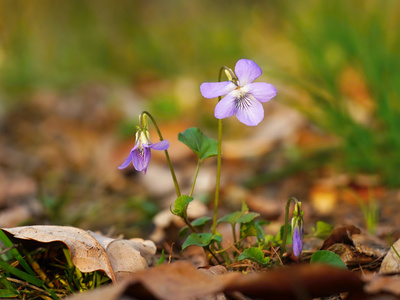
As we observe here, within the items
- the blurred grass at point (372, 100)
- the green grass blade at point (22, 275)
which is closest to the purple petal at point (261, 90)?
the green grass blade at point (22, 275)

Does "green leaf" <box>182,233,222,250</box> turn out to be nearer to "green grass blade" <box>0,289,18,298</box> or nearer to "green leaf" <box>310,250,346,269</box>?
"green leaf" <box>310,250,346,269</box>

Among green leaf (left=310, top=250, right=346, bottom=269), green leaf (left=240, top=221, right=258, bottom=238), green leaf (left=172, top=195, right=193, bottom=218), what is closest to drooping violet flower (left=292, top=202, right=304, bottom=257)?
green leaf (left=310, top=250, right=346, bottom=269)

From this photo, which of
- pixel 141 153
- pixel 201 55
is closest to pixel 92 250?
pixel 141 153

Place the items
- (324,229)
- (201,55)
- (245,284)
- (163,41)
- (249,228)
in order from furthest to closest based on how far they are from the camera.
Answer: (163,41)
(201,55)
(324,229)
(249,228)
(245,284)

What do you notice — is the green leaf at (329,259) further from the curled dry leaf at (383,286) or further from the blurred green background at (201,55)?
the blurred green background at (201,55)

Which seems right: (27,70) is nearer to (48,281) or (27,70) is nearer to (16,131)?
(16,131)

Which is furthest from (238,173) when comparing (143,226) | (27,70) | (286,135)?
(27,70)

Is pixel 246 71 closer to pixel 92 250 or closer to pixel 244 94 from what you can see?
pixel 244 94
